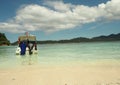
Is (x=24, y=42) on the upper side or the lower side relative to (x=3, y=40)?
lower

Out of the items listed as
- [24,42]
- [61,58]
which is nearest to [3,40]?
[24,42]

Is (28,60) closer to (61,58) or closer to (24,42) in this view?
(61,58)

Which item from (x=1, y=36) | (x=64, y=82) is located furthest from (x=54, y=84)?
(x=1, y=36)

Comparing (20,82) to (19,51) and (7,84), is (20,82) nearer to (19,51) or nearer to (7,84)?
(7,84)

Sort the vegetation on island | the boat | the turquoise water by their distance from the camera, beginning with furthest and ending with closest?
the vegetation on island
the boat
the turquoise water

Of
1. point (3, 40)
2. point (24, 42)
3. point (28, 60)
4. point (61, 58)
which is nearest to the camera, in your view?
point (28, 60)

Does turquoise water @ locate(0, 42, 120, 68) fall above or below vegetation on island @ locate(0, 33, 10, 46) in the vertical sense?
below

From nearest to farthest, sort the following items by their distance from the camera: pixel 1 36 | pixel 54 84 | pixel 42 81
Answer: pixel 54 84 → pixel 42 81 → pixel 1 36

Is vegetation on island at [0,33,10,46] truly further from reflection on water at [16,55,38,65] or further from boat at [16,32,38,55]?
reflection on water at [16,55,38,65]

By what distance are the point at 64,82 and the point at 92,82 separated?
786 mm

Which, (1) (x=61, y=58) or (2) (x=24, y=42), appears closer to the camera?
(1) (x=61, y=58)

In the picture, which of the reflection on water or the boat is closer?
the reflection on water

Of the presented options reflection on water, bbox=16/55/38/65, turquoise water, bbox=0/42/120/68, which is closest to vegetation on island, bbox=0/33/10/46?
turquoise water, bbox=0/42/120/68

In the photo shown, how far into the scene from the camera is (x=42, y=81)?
246 inches
